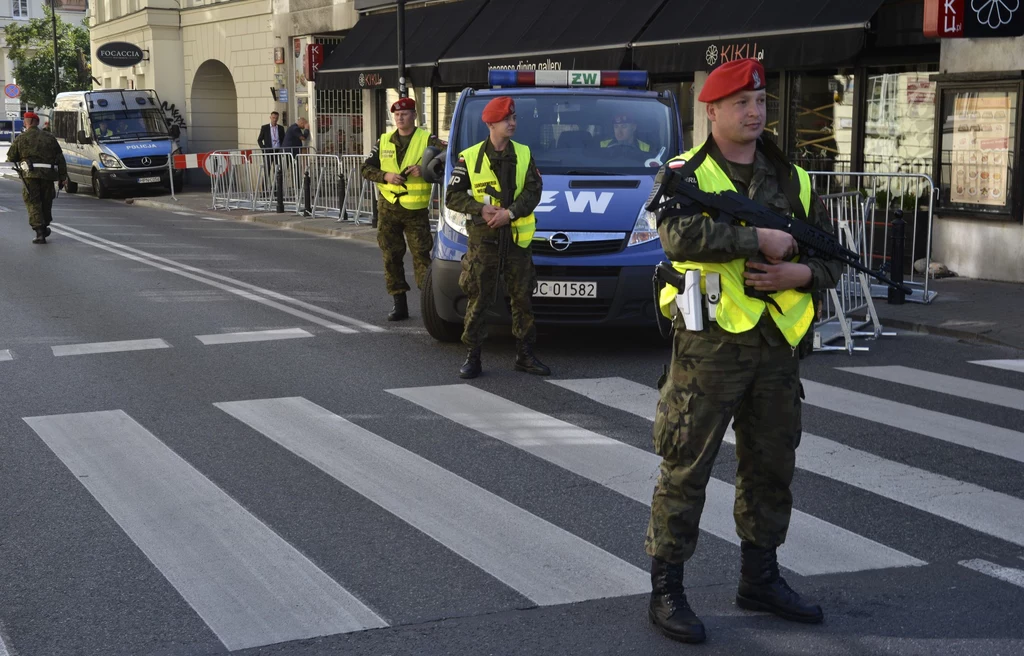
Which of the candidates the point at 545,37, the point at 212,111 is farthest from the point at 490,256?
the point at 212,111

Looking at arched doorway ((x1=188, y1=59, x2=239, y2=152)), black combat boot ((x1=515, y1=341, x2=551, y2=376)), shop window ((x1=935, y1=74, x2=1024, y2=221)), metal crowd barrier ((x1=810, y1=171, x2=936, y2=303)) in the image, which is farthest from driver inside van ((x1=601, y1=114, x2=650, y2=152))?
arched doorway ((x1=188, y1=59, x2=239, y2=152))

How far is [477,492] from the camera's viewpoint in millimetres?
5871

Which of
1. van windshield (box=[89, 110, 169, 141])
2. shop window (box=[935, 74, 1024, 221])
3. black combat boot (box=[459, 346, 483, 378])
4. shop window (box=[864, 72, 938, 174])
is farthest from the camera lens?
van windshield (box=[89, 110, 169, 141])

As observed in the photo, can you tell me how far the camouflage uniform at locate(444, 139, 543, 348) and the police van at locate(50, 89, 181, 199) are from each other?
24393mm

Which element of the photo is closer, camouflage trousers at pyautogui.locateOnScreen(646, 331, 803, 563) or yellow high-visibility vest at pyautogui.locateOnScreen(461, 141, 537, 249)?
camouflage trousers at pyautogui.locateOnScreen(646, 331, 803, 563)

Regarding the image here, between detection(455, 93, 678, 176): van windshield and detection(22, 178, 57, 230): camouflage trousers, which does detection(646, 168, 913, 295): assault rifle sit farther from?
detection(22, 178, 57, 230): camouflage trousers

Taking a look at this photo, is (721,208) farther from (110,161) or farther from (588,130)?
(110,161)

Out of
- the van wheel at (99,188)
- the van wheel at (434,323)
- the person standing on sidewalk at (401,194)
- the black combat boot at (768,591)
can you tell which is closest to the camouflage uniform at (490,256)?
the van wheel at (434,323)

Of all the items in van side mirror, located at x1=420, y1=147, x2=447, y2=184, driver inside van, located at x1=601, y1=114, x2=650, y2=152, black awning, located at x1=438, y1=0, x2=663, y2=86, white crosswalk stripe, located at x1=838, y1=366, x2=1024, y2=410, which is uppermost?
black awning, located at x1=438, y1=0, x2=663, y2=86

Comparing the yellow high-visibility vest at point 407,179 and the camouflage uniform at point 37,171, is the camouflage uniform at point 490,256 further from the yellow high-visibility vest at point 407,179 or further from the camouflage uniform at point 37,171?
the camouflage uniform at point 37,171

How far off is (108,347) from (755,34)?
31.1 feet

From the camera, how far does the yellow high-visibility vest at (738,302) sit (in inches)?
163

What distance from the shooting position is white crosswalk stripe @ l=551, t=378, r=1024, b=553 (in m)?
5.49

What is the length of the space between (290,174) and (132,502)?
63.8 feet
